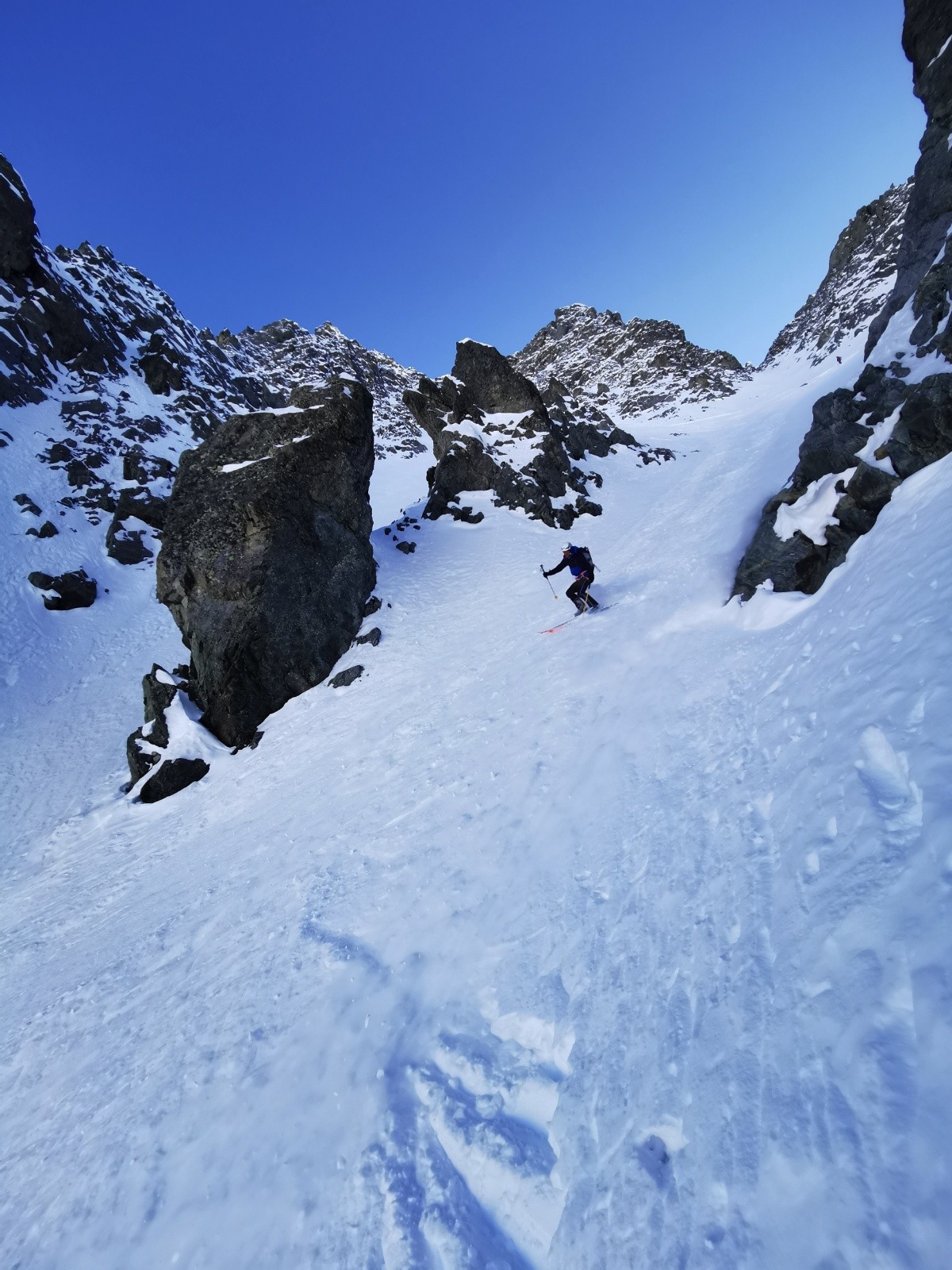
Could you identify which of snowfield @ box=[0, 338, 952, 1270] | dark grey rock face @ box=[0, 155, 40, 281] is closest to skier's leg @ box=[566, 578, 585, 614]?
snowfield @ box=[0, 338, 952, 1270]

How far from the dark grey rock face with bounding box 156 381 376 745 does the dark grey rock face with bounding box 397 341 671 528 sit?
1079 cm

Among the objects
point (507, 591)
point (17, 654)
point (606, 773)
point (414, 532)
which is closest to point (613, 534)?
point (507, 591)

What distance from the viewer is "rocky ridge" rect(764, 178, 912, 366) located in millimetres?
72875

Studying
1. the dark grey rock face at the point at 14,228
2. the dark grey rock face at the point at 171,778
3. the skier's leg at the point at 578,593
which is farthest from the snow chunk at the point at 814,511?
the dark grey rock face at the point at 14,228

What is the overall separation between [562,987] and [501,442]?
3371 centimetres

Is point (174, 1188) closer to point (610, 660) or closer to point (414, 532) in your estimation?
point (610, 660)

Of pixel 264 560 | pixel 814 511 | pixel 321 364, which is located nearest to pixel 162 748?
pixel 264 560

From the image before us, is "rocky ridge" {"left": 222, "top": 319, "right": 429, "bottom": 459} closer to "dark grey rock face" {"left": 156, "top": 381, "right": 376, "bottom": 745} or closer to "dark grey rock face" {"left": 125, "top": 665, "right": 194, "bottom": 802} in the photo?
"dark grey rock face" {"left": 156, "top": 381, "right": 376, "bottom": 745}

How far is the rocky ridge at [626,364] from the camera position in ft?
273

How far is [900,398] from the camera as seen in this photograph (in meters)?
9.63

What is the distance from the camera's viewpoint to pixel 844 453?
→ 399 inches

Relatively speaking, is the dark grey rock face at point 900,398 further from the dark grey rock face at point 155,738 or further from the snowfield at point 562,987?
the dark grey rock face at point 155,738

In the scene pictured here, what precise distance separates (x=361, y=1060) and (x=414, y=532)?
24766 mm

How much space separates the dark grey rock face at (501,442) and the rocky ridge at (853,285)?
5506cm
